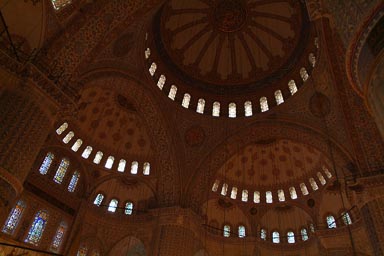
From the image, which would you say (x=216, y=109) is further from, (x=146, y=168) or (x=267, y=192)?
(x=267, y=192)

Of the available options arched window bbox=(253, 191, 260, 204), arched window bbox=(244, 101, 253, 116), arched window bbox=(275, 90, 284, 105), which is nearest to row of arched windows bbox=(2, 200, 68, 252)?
arched window bbox=(244, 101, 253, 116)

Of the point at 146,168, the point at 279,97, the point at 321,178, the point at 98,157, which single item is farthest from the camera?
the point at 321,178

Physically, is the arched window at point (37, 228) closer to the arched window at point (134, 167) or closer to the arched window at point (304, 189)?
the arched window at point (134, 167)

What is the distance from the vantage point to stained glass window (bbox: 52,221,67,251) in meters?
12.6

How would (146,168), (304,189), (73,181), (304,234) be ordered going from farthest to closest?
(304,189)
(304,234)
(146,168)
(73,181)

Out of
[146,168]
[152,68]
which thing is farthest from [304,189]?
[152,68]

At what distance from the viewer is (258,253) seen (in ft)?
51.6

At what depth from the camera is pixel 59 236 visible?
12891mm

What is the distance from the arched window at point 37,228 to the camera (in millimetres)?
11867

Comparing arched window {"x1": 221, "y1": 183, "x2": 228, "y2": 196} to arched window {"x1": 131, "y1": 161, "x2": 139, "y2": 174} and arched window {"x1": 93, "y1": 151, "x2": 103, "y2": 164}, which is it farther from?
arched window {"x1": 93, "y1": 151, "x2": 103, "y2": 164}

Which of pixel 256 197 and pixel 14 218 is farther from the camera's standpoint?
pixel 256 197

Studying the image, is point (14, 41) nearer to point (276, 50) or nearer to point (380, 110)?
point (380, 110)

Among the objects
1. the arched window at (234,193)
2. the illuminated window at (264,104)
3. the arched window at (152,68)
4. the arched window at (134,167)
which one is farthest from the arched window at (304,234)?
the arched window at (152,68)

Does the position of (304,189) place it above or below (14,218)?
above
